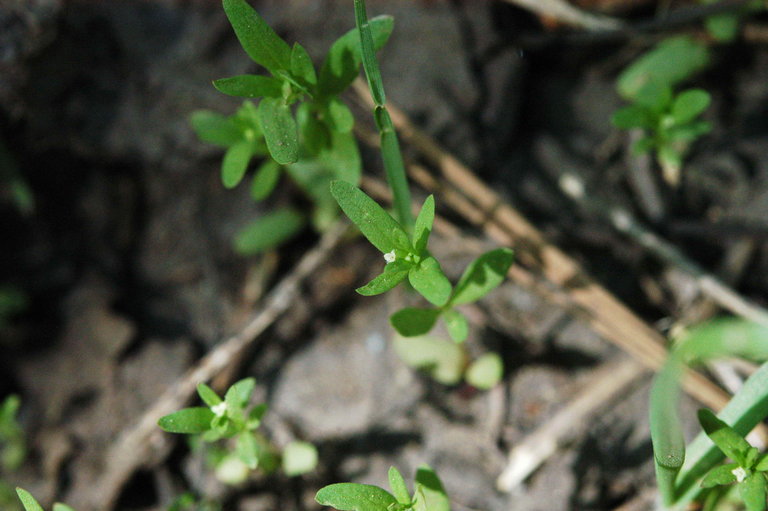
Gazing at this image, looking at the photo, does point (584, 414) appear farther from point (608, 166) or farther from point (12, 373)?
point (12, 373)

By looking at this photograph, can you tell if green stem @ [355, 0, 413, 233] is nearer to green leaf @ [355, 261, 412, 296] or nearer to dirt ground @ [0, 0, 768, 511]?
green leaf @ [355, 261, 412, 296]

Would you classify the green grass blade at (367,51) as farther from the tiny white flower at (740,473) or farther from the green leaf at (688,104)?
the tiny white flower at (740,473)

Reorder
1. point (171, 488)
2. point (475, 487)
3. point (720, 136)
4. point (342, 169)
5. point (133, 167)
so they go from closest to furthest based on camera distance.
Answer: point (342, 169) < point (475, 487) < point (171, 488) < point (720, 136) < point (133, 167)

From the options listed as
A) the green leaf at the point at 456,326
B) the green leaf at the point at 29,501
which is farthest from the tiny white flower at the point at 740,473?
the green leaf at the point at 29,501

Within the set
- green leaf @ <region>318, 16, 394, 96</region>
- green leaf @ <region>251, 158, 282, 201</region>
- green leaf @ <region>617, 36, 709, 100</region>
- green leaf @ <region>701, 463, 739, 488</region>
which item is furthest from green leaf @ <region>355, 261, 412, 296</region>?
green leaf @ <region>617, 36, 709, 100</region>

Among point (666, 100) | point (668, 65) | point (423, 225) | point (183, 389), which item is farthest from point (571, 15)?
point (183, 389)

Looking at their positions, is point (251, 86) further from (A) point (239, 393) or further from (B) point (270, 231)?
(B) point (270, 231)

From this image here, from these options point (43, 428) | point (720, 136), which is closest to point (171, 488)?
point (43, 428)
